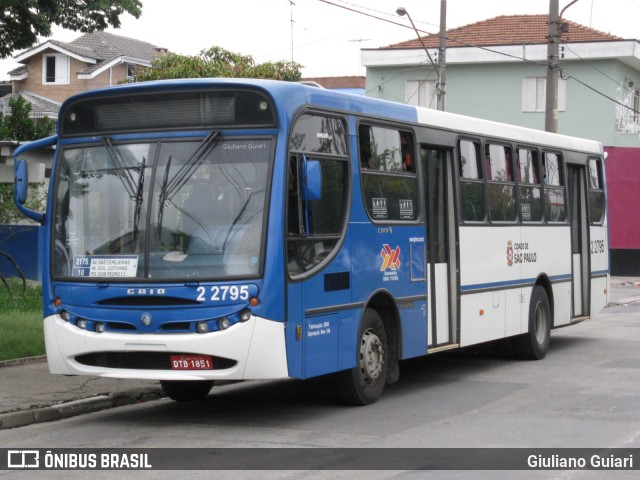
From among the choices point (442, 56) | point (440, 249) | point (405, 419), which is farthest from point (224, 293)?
point (442, 56)

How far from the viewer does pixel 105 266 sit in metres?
10.1

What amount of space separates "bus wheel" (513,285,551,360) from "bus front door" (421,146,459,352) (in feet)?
8.20

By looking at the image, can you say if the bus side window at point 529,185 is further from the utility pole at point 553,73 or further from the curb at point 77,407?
the utility pole at point 553,73

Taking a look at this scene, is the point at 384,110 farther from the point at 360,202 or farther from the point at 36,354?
the point at 36,354

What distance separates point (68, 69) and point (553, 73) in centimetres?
4070

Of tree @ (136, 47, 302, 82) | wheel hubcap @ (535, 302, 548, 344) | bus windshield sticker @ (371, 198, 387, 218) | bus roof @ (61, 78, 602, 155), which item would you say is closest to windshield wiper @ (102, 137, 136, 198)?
bus roof @ (61, 78, 602, 155)

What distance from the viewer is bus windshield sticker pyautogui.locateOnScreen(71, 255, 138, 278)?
9.92 metres

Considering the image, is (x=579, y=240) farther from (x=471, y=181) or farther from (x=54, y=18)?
(x=54, y=18)

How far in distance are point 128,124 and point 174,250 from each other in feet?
4.39

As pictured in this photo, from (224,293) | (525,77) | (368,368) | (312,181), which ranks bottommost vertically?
(368,368)

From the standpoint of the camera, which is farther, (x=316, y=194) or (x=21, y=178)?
(x=21, y=178)

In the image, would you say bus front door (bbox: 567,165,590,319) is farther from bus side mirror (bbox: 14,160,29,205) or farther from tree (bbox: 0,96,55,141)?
tree (bbox: 0,96,55,141)

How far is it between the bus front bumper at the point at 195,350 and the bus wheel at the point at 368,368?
4.80 ft

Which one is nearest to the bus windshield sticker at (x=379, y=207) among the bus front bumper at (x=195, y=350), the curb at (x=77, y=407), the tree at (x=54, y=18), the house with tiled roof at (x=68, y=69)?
the bus front bumper at (x=195, y=350)
